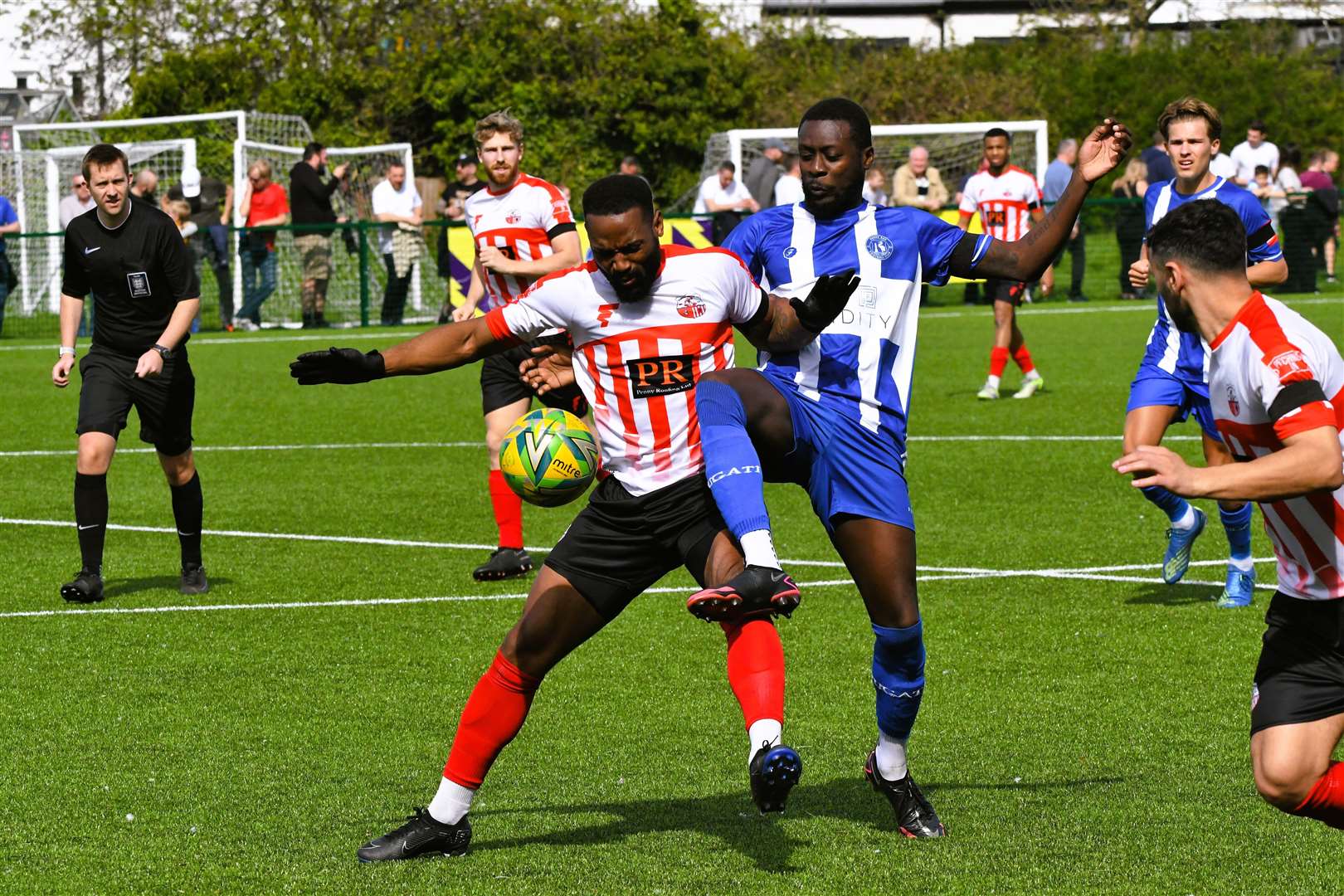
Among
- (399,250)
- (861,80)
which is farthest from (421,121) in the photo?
(399,250)

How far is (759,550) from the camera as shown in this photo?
512cm

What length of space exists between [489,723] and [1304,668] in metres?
2.37

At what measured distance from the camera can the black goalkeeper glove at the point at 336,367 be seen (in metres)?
5.37

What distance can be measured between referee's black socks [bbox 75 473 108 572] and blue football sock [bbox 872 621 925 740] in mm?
5287

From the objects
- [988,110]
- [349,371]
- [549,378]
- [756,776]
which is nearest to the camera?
[756,776]

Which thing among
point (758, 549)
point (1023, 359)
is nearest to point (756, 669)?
point (758, 549)

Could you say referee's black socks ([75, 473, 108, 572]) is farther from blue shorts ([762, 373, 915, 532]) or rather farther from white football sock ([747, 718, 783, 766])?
white football sock ([747, 718, 783, 766])

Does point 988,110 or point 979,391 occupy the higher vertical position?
point 988,110

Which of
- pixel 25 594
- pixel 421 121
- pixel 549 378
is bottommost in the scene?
pixel 25 594

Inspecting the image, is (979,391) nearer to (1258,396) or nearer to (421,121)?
(1258,396)

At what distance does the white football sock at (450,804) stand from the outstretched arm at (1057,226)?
227 centimetres

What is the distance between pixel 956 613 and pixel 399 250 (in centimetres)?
1800

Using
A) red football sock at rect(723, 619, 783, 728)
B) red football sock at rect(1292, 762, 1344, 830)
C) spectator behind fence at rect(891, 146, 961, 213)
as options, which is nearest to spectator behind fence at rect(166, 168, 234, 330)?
spectator behind fence at rect(891, 146, 961, 213)

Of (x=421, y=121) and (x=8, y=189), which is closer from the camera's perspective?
(x=8, y=189)
